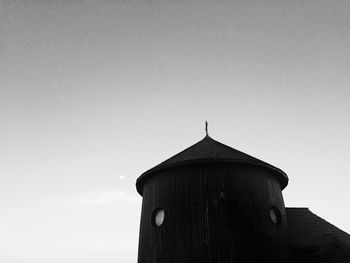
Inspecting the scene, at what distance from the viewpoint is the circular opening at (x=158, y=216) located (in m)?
15.1

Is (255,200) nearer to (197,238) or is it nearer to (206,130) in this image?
(197,238)

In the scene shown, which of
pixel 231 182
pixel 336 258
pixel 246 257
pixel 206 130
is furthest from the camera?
pixel 206 130

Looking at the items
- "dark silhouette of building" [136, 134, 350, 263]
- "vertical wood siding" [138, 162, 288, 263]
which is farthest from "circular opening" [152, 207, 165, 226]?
"vertical wood siding" [138, 162, 288, 263]

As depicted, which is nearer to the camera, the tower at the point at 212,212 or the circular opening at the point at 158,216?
the tower at the point at 212,212

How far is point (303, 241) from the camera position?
643 inches

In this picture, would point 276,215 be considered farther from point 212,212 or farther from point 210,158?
point 210,158

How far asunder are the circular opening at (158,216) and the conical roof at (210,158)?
1.95m

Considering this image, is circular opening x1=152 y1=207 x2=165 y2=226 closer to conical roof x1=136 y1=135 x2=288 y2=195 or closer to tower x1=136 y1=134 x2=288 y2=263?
tower x1=136 y1=134 x2=288 y2=263

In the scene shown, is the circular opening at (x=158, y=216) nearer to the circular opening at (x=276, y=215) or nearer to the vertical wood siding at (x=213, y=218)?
the vertical wood siding at (x=213, y=218)

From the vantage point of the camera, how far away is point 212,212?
14.0m

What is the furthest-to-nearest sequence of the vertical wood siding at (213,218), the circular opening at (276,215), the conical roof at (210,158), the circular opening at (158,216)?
the circular opening at (276,215) → the circular opening at (158,216) → the conical roof at (210,158) → the vertical wood siding at (213,218)

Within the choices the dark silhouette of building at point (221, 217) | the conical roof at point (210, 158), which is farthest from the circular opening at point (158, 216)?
the conical roof at point (210, 158)

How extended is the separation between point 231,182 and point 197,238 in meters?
3.03

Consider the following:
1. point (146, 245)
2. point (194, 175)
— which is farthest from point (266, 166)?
point (146, 245)
